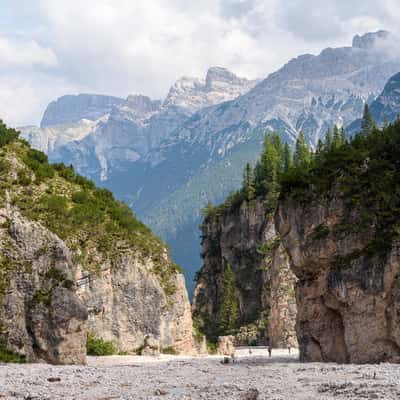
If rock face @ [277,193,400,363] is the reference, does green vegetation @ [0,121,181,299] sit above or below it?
above

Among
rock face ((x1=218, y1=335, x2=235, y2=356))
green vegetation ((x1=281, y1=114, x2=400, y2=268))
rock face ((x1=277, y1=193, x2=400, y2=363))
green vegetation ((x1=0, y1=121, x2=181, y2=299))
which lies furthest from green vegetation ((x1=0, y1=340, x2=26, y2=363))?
rock face ((x1=218, y1=335, x2=235, y2=356))

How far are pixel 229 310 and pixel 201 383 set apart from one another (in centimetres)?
6492

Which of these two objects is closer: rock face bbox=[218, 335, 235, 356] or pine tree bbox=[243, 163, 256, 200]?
rock face bbox=[218, 335, 235, 356]

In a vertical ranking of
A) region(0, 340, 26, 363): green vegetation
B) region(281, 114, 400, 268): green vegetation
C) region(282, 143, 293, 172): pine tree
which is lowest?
region(0, 340, 26, 363): green vegetation

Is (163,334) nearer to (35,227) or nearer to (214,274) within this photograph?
(35,227)

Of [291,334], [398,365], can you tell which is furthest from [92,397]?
[291,334]

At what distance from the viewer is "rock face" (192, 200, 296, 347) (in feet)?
256

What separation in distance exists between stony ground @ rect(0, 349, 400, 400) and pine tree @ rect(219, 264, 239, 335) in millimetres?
56871

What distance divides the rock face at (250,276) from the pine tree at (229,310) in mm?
1235

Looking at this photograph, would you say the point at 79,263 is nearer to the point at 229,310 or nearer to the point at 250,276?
the point at 229,310

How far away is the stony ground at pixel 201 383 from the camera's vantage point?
24359mm

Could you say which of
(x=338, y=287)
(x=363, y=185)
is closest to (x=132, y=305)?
(x=338, y=287)

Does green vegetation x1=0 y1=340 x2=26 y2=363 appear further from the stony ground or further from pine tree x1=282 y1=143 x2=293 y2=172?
pine tree x1=282 y1=143 x2=293 y2=172

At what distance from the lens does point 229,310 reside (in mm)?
93125
